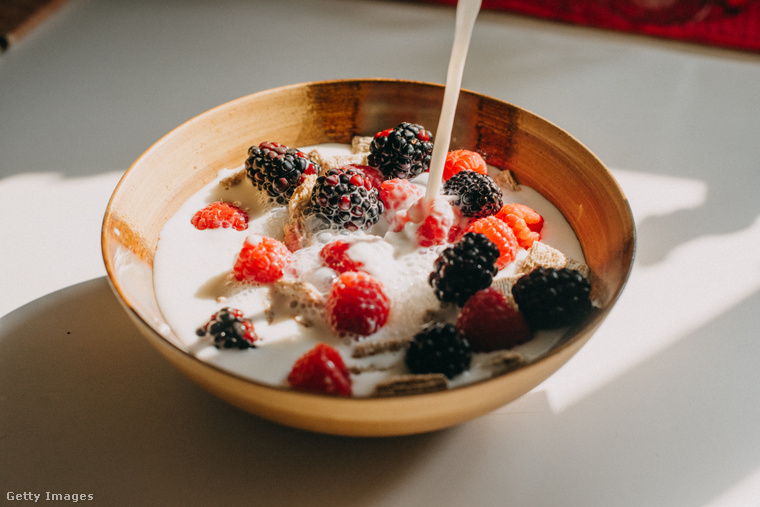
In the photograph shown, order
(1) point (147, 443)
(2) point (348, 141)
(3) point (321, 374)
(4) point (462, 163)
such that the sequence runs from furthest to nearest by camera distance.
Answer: (2) point (348, 141) → (4) point (462, 163) → (1) point (147, 443) → (3) point (321, 374)

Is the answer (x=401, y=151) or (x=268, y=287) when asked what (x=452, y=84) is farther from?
(x=268, y=287)

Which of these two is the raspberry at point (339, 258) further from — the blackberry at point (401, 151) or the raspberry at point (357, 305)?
the blackberry at point (401, 151)

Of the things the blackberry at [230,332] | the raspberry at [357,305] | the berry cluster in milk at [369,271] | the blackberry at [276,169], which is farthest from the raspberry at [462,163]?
the blackberry at [230,332]

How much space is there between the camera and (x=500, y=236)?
3.38 ft

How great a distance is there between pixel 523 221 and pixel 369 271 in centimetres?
32

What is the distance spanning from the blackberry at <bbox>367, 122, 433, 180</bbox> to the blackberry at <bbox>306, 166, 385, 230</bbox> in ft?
0.32

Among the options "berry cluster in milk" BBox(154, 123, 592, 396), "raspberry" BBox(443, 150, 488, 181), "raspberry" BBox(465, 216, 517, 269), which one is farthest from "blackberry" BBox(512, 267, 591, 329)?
"raspberry" BBox(443, 150, 488, 181)

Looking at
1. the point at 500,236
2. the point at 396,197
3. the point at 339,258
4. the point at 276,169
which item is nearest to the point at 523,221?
the point at 500,236

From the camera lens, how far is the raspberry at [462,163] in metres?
1.20

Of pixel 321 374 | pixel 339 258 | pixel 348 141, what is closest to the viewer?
pixel 321 374

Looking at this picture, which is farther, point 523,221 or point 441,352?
point 523,221

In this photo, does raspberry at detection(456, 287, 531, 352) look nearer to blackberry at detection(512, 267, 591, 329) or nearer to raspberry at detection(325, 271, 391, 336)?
blackberry at detection(512, 267, 591, 329)

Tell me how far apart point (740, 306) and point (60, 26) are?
86.4 inches

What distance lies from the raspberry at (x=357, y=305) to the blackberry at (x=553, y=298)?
0.70 ft
